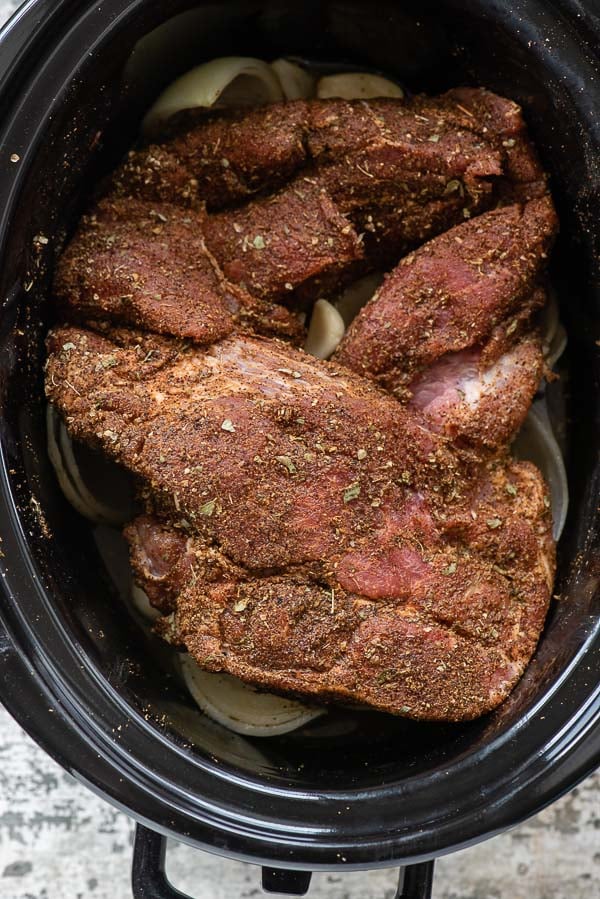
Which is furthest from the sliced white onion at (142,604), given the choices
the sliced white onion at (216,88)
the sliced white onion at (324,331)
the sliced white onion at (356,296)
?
the sliced white onion at (216,88)

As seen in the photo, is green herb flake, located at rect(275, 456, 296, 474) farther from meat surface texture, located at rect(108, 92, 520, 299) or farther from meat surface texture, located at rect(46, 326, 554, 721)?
meat surface texture, located at rect(108, 92, 520, 299)

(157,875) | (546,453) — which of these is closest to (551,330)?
(546,453)

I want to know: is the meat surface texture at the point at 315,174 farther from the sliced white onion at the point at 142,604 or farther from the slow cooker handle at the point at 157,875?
the slow cooker handle at the point at 157,875

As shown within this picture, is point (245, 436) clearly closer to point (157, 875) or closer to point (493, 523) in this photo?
point (493, 523)

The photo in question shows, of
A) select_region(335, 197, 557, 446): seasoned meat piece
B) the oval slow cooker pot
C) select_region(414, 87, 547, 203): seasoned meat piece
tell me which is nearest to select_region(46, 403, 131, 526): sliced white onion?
the oval slow cooker pot

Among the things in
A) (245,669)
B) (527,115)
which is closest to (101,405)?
(245,669)

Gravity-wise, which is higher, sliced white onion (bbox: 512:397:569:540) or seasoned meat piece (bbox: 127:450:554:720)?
sliced white onion (bbox: 512:397:569:540)
